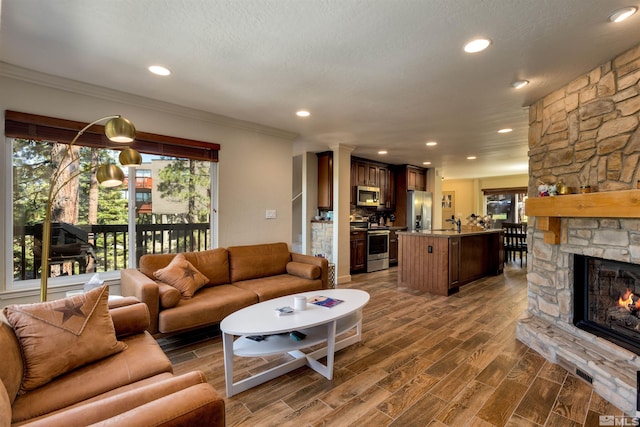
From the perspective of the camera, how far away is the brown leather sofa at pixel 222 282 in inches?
102

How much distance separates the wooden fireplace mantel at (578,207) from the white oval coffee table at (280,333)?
1833mm

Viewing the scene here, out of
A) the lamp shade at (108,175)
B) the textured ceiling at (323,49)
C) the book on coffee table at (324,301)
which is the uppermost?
the textured ceiling at (323,49)

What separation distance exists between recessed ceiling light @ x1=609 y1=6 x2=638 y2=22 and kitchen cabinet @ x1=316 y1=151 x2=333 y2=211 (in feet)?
14.4

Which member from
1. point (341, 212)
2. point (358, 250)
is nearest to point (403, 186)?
point (358, 250)

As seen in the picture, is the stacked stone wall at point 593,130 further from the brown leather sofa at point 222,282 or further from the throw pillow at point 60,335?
the throw pillow at point 60,335

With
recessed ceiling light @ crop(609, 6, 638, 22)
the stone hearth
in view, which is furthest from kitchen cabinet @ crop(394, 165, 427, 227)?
recessed ceiling light @ crop(609, 6, 638, 22)

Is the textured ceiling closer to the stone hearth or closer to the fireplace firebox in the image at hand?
the stone hearth

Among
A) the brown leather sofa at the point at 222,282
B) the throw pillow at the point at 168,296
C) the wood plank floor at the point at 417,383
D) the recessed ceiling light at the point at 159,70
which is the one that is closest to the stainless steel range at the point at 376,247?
the brown leather sofa at the point at 222,282

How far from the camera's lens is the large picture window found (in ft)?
8.88

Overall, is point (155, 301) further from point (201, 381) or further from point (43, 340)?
point (201, 381)

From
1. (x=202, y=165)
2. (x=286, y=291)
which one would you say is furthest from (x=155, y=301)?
(x=202, y=165)

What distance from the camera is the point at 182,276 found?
2.94 metres

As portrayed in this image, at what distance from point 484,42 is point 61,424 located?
9.58 feet

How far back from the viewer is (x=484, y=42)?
6.72ft
